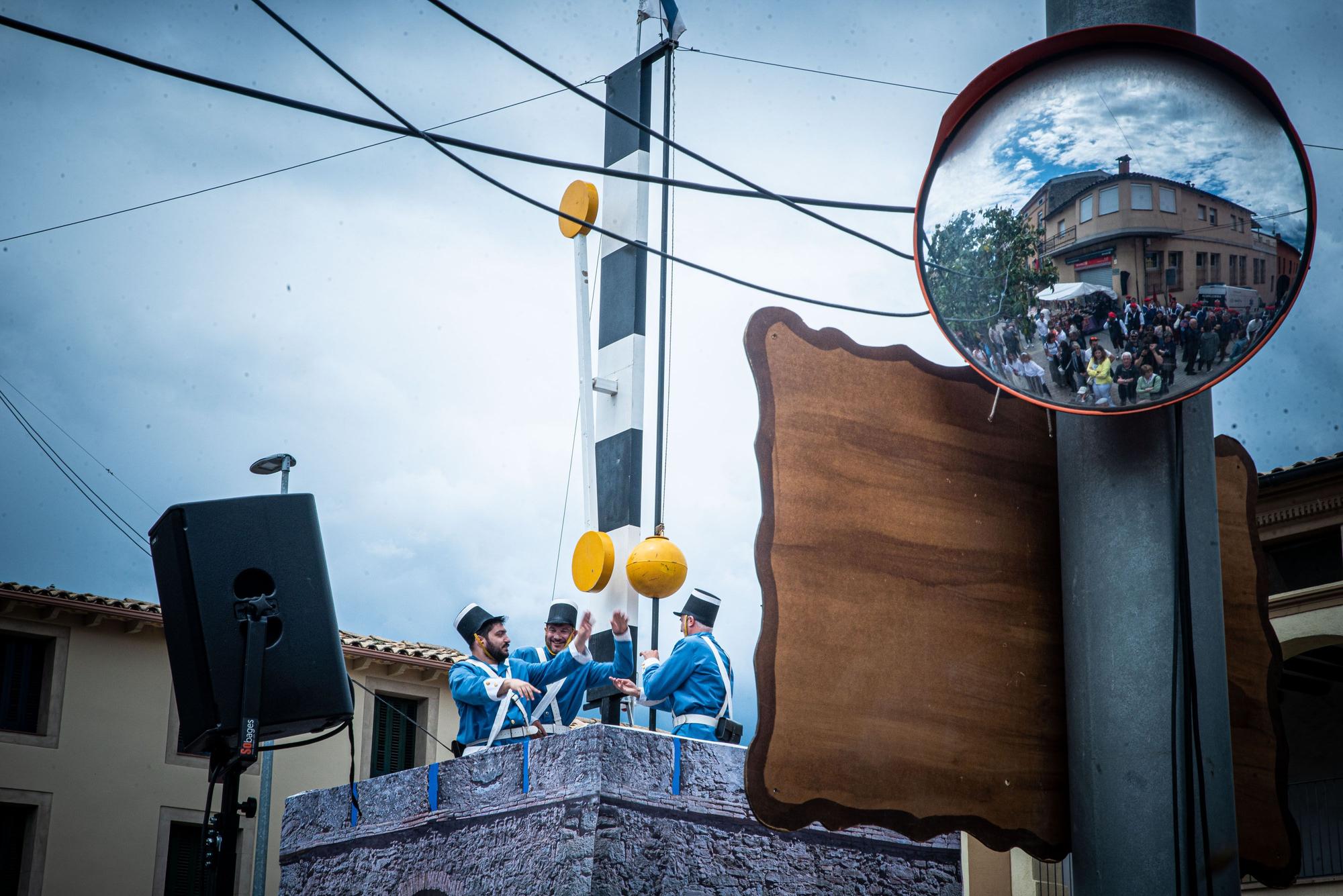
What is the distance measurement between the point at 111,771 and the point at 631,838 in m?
20.7

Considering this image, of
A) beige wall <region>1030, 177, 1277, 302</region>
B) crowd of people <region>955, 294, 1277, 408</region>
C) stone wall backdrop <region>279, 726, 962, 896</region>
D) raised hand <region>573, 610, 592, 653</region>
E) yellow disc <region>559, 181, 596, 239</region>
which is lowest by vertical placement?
stone wall backdrop <region>279, 726, 962, 896</region>

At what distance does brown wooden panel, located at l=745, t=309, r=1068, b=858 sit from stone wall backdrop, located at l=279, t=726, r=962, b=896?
3.34 metres

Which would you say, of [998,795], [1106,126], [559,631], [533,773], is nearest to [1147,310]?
[1106,126]

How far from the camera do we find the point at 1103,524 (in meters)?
3.07

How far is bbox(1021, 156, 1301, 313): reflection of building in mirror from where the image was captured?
2980 millimetres

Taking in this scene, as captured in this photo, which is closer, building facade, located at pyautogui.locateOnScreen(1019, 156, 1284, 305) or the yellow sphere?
building facade, located at pyautogui.locateOnScreen(1019, 156, 1284, 305)

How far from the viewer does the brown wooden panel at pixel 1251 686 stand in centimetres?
352

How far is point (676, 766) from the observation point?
257 inches

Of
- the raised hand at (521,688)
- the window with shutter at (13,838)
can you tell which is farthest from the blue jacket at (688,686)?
the window with shutter at (13,838)

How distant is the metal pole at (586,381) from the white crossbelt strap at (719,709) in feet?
6.17

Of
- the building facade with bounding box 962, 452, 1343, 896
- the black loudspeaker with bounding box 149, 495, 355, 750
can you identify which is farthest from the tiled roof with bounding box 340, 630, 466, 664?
the black loudspeaker with bounding box 149, 495, 355, 750

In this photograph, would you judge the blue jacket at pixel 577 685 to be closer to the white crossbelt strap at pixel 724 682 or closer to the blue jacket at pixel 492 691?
the blue jacket at pixel 492 691

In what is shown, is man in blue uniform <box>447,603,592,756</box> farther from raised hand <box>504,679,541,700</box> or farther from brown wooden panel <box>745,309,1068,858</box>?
brown wooden panel <box>745,309,1068,858</box>

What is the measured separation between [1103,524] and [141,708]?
24439 millimetres
